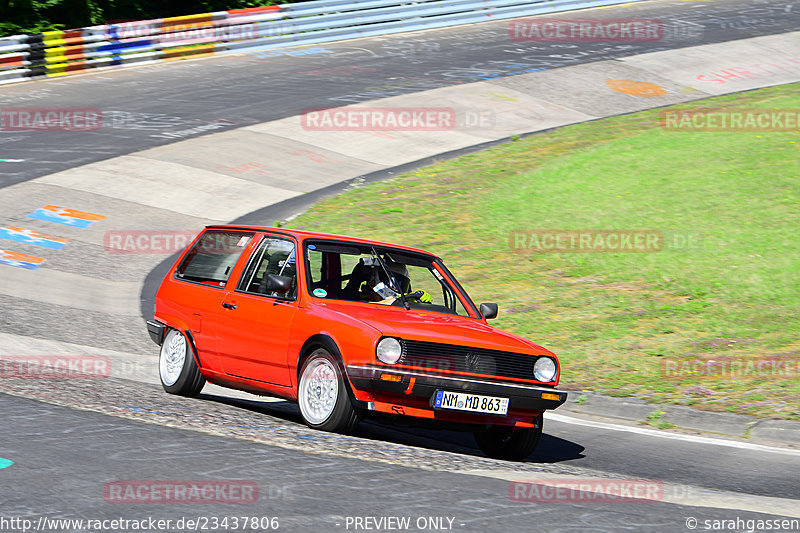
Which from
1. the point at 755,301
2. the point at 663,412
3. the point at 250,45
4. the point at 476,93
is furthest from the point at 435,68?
the point at 663,412

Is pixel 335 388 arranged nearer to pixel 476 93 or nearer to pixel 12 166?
pixel 12 166

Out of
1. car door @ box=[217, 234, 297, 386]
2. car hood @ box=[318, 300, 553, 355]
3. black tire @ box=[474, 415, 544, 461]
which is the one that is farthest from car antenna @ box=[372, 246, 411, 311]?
black tire @ box=[474, 415, 544, 461]

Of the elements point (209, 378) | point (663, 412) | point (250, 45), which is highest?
point (250, 45)

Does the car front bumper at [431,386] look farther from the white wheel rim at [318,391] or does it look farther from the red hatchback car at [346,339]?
the white wheel rim at [318,391]

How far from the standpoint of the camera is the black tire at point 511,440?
7727 millimetres

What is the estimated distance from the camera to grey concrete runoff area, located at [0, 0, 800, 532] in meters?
5.66

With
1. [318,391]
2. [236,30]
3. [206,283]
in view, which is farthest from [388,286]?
[236,30]

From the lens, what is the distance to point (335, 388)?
7336mm

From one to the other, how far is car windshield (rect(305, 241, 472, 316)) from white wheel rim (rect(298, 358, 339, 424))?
0.70 m

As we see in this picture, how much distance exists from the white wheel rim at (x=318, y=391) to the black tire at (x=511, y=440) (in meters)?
1.17

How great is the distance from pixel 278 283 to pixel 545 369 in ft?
7.22

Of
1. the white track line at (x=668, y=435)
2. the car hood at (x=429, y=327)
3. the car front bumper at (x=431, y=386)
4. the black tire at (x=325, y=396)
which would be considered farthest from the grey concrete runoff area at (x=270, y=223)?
the car hood at (x=429, y=327)

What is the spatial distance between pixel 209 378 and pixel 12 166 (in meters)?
12.2

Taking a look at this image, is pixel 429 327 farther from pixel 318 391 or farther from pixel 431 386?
pixel 318 391
